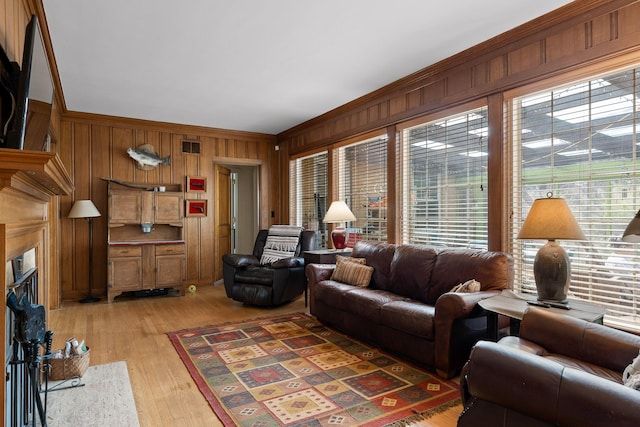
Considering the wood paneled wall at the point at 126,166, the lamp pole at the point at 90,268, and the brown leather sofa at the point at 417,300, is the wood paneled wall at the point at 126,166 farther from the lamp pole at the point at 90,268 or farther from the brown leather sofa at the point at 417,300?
the brown leather sofa at the point at 417,300

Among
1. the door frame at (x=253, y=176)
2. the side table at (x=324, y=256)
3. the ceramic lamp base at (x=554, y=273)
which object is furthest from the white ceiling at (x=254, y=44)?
the side table at (x=324, y=256)

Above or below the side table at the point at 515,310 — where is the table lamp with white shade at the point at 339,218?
above

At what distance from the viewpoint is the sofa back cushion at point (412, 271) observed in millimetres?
3412

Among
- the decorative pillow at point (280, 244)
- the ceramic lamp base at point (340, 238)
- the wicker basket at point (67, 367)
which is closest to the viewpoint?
the wicker basket at point (67, 367)

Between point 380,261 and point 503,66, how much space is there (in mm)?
2112

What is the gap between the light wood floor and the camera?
7.56 feet

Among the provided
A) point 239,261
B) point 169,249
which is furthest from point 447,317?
point 169,249

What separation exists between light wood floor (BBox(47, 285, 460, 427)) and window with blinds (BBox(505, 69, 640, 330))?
1.39 m

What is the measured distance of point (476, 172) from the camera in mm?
3498

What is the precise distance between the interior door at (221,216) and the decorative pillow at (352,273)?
3.02 metres

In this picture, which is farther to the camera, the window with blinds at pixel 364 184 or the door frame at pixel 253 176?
the door frame at pixel 253 176

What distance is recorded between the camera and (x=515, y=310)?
2350mm

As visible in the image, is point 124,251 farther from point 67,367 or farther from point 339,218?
point 339,218

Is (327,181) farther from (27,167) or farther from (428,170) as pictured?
(27,167)
